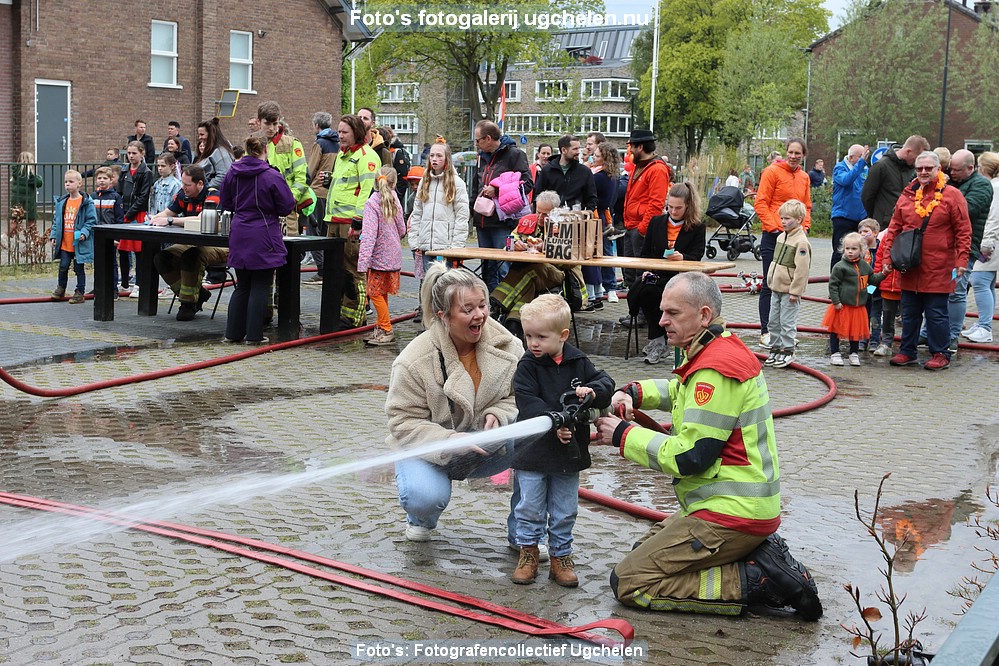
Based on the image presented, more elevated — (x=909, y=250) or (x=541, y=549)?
(x=909, y=250)

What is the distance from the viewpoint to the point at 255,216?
11898 mm

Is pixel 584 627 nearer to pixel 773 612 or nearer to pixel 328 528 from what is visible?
pixel 773 612

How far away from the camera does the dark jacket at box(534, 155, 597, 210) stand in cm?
1439

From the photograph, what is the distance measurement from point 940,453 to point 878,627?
3.85 meters

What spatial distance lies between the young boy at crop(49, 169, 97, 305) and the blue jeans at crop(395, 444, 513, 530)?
9654mm

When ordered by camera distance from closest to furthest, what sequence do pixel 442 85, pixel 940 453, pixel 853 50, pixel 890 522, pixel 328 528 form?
1. pixel 328 528
2. pixel 890 522
3. pixel 940 453
4. pixel 853 50
5. pixel 442 85

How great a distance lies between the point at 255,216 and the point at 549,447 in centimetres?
719

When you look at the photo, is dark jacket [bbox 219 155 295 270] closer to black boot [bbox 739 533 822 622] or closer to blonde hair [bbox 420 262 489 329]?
blonde hair [bbox 420 262 489 329]

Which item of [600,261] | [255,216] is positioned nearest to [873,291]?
[600,261]

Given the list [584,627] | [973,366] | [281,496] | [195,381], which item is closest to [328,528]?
[281,496]

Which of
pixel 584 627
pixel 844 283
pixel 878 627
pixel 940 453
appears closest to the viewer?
pixel 584 627

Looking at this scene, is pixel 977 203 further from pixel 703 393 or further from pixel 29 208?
pixel 29 208

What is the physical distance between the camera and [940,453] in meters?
8.55

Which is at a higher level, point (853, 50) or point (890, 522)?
point (853, 50)
